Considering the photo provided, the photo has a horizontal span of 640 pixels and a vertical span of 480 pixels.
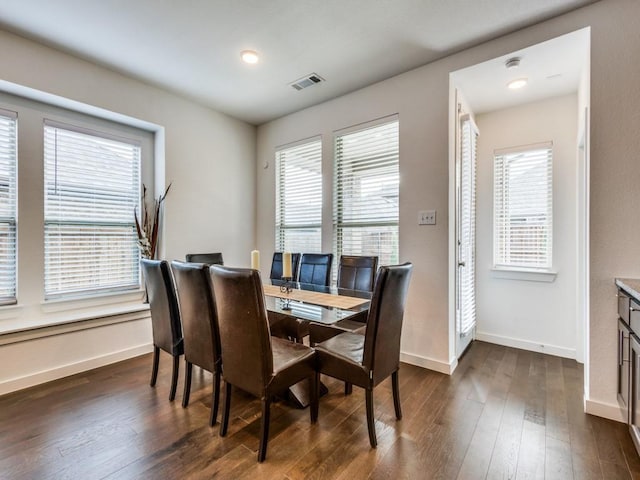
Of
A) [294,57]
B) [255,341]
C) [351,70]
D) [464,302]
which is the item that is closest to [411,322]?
[464,302]

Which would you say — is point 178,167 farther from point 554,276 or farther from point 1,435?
point 554,276

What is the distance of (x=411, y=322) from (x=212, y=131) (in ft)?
10.4

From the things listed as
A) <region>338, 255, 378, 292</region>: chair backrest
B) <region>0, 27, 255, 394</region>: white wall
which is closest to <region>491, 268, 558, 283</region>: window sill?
<region>338, 255, 378, 292</region>: chair backrest

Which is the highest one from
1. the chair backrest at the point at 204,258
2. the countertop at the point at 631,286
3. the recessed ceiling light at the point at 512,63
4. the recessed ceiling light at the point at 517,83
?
the recessed ceiling light at the point at 517,83

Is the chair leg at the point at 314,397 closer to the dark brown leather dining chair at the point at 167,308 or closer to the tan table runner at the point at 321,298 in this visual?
the tan table runner at the point at 321,298

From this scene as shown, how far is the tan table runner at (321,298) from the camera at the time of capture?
2137mm

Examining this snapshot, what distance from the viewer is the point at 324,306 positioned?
6.91 ft

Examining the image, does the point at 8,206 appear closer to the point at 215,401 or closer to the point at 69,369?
the point at 69,369

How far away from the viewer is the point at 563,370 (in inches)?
105

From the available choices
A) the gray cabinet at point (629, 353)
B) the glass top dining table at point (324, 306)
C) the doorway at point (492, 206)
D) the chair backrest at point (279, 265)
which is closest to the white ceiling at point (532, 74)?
the doorway at point (492, 206)

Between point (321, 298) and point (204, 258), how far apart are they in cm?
156

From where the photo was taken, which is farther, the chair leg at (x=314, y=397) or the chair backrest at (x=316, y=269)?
the chair backrest at (x=316, y=269)

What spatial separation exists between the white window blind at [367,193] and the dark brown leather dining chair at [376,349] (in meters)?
1.24

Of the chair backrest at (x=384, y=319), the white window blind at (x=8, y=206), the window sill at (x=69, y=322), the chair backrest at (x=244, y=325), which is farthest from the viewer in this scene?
the white window blind at (x=8, y=206)
